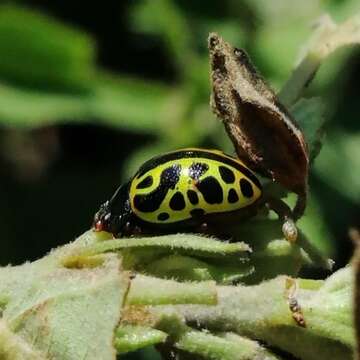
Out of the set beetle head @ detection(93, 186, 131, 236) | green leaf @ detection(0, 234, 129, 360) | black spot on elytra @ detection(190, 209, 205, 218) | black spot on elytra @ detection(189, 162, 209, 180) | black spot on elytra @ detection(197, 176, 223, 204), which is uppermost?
black spot on elytra @ detection(189, 162, 209, 180)

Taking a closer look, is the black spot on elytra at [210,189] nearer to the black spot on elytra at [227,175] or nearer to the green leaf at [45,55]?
the black spot on elytra at [227,175]

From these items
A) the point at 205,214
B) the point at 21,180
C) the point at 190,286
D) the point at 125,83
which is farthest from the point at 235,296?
the point at 21,180

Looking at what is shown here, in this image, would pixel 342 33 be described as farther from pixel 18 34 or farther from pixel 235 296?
pixel 18 34

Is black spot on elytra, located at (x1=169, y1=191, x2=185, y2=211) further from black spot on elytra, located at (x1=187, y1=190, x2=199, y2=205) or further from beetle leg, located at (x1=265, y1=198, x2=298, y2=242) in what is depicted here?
beetle leg, located at (x1=265, y1=198, x2=298, y2=242)

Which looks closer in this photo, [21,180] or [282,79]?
[282,79]

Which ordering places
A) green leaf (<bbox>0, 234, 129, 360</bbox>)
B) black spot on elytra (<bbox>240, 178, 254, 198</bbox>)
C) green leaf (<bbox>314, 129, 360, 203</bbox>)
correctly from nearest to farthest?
green leaf (<bbox>0, 234, 129, 360</bbox>) → black spot on elytra (<bbox>240, 178, 254, 198</bbox>) → green leaf (<bbox>314, 129, 360, 203</bbox>)

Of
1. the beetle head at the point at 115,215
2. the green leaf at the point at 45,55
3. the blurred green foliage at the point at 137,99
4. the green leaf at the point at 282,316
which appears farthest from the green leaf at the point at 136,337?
the green leaf at the point at 45,55

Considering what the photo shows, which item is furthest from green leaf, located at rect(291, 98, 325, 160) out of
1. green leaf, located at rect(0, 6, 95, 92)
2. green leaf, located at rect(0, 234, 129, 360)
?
green leaf, located at rect(0, 6, 95, 92)
